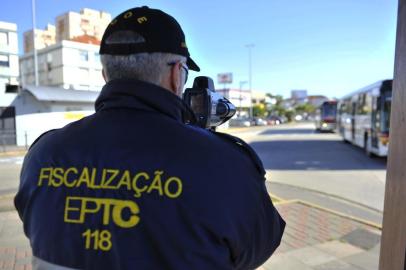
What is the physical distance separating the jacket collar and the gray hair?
31mm

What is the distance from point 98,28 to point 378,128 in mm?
91153

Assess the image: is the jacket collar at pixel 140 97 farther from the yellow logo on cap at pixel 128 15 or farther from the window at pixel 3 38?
the window at pixel 3 38

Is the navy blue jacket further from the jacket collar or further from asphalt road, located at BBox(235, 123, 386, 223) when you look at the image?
asphalt road, located at BBox(235, 123, 386, 223)

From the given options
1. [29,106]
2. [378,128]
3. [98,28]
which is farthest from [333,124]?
[98,28]

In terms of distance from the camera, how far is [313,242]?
540 cm

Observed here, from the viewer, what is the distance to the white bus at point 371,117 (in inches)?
541

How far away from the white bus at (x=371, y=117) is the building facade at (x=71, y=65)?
47.2 meters

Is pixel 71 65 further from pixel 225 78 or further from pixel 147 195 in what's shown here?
pixel 147 195

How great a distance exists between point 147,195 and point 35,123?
23.6 metres

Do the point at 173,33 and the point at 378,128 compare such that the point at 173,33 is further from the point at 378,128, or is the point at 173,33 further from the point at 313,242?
the point at 378,128

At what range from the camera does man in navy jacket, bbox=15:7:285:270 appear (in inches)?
47.9

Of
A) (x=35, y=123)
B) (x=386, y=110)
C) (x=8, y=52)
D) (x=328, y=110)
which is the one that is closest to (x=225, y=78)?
(x=8, y=52)

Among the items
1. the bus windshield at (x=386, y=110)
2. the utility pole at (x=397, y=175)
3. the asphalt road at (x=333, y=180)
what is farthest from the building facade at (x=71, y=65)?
the utility pole at (x=397, y=175)

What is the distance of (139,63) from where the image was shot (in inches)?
54.1
